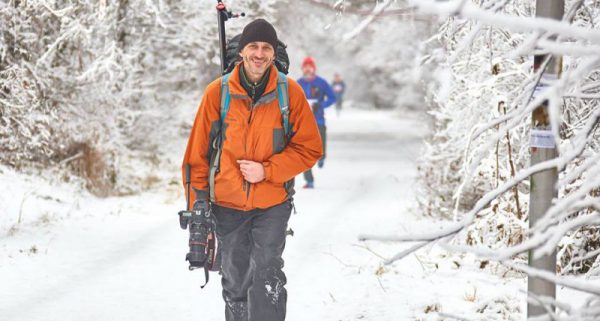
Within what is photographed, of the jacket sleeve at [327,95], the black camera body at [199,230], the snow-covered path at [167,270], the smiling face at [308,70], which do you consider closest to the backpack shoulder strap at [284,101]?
the black camera body at [199,230]

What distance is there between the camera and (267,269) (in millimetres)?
4324

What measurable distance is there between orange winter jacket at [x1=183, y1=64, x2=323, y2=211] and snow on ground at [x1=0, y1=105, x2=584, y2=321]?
123cm

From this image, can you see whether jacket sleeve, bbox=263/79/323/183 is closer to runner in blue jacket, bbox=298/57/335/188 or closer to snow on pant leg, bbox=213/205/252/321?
snow on pant leg, bbox=213/205/252/321

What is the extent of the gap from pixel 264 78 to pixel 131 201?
6309 mm

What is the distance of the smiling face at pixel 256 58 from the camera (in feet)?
13.9

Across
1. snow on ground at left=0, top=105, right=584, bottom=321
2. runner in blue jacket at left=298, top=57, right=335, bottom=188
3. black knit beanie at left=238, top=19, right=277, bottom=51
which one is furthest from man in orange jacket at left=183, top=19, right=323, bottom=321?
runner in blue jacket at left=298, top=57, right=335, bottom=188

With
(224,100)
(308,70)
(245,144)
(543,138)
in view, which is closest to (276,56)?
(224,100)

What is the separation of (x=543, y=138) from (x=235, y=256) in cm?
225

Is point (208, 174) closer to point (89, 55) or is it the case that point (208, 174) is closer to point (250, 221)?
point (250, 221)

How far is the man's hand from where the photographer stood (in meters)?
4.19

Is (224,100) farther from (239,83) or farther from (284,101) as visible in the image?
(284,101)

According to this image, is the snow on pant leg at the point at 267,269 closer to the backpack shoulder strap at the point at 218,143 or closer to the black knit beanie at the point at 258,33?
the backpack shoulder strap at the point at 218,143

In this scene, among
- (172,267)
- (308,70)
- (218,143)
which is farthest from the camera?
(308,70)

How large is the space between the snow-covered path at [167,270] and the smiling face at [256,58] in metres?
2.06
